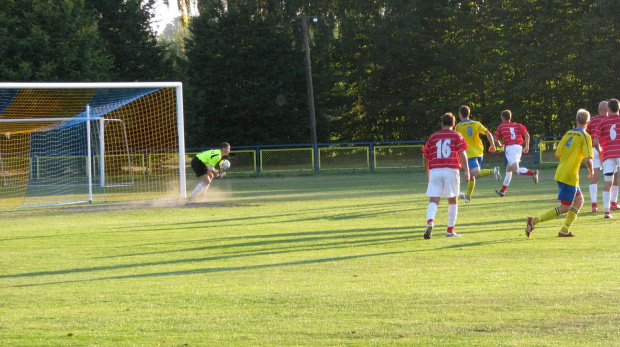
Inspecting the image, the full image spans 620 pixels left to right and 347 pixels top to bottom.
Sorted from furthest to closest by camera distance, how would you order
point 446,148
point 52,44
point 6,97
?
point 52,44 < point 6,97 < point 446,148

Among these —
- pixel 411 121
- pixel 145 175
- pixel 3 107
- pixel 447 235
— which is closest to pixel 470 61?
pixel 411 121

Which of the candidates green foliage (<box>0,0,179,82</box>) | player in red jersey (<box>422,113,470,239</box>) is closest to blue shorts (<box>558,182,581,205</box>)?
player in red jersey (<box>422,113,470,239</box>)

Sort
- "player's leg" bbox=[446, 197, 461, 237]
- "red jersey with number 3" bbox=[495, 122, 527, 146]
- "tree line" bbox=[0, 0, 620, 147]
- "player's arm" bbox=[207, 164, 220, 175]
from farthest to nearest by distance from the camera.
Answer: "tree line" bbox=[0, 0, 620, 147] → "player's arm" bbox=[207, 164, 220, 175] → "red jersey with number 3" bbox=[495, 122, 527, 146] → "player's leg" bbox=[446, 197, 461, 237]

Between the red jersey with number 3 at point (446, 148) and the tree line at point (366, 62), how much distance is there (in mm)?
31207

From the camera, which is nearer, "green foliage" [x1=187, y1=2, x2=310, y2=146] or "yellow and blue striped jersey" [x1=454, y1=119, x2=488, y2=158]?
"yellow and blue striped jersey" [x1=454, y1=119, x2=488, y2=158]

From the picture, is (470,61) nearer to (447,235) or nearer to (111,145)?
(111,145)

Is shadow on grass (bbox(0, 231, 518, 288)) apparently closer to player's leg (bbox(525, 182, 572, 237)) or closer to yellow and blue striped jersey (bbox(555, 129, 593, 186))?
player's leg (bbox(525, 182, 572, 237))

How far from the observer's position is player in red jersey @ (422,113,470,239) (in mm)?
10641

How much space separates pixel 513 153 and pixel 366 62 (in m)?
32.2

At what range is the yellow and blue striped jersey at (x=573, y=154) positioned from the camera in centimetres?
1038

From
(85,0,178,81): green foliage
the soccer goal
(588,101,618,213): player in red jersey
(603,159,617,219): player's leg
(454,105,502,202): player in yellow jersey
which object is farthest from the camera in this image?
(85,0,178,81): green foliage

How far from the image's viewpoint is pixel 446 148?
34.9 ft

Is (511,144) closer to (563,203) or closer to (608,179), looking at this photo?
(608,179)

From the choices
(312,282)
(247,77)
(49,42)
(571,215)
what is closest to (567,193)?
(571,215)
